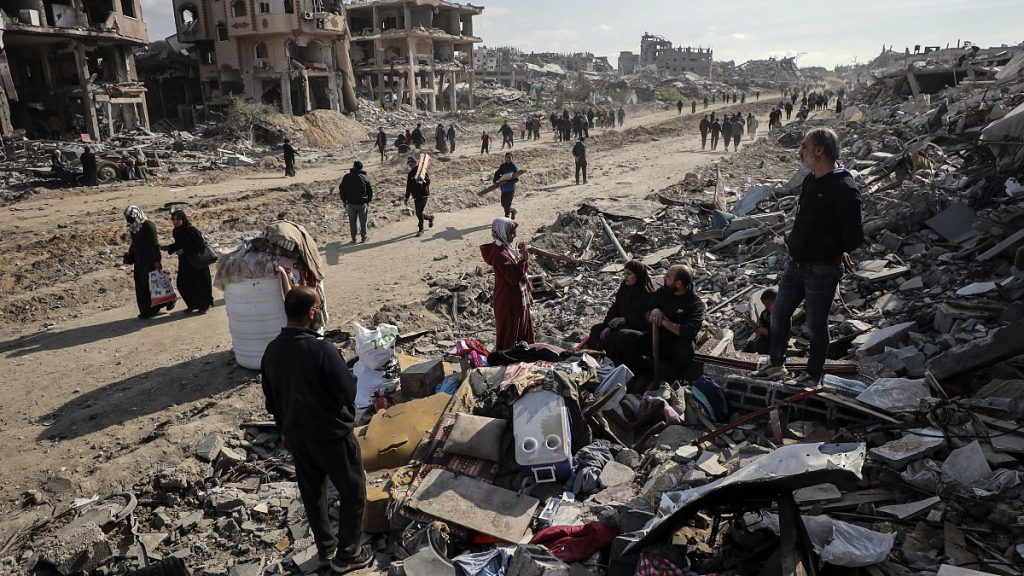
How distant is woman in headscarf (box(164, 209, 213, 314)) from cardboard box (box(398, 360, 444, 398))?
13.2 ft

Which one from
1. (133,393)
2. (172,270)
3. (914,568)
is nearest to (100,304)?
→ (172,270)

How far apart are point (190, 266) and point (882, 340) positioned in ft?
25.5

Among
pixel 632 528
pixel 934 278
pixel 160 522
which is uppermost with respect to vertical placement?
pixel 934 278

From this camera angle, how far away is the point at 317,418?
338 cm

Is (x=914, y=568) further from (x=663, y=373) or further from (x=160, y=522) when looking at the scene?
(x=160, y=522)

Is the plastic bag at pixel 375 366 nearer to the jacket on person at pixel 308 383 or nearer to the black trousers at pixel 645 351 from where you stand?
the black trousers at pixel 645 351

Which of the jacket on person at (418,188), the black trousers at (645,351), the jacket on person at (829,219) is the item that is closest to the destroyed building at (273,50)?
the jacket on person at (418,188)

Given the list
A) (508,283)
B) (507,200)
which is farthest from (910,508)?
(507,200)

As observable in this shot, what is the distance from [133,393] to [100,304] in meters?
3.66

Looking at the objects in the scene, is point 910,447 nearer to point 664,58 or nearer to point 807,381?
point 807,381

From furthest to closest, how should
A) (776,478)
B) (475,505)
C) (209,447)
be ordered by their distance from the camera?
1. (209,447)
2. (475,505)
3. (776,478)

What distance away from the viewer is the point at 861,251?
7941mm

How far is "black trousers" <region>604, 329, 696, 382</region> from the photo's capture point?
5.07 metres

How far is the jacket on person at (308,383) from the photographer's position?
333 centimetres
